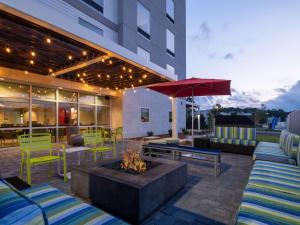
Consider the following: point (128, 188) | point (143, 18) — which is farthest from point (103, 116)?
point (128, 188)

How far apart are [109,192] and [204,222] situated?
140 cm

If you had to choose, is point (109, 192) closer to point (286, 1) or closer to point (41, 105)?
point (41, 105)

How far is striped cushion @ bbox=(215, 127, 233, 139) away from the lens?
6691mm

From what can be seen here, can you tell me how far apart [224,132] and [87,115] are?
811 cm

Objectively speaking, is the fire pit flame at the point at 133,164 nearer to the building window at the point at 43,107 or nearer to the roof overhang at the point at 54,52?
the roof overhang at the point at 54,52

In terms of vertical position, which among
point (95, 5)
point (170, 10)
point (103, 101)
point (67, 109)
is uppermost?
point (170, 10)

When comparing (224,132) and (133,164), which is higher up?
(224,132)

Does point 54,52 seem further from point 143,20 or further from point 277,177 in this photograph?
point 143,20

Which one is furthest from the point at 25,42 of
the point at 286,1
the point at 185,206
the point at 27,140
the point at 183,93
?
the point at 286,1

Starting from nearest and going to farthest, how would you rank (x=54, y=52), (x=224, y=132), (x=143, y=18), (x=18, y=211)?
(x=18, y=211) < (x=54, y=52) < (x=224, y=132) < (x=143, y=18)

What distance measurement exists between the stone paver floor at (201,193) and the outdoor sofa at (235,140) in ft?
3.94

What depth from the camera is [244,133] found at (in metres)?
6.44

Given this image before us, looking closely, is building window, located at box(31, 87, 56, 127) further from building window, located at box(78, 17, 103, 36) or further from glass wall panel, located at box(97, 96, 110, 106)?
building window, located at box(78, 17, 103, 36)

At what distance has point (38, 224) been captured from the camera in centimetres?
85
